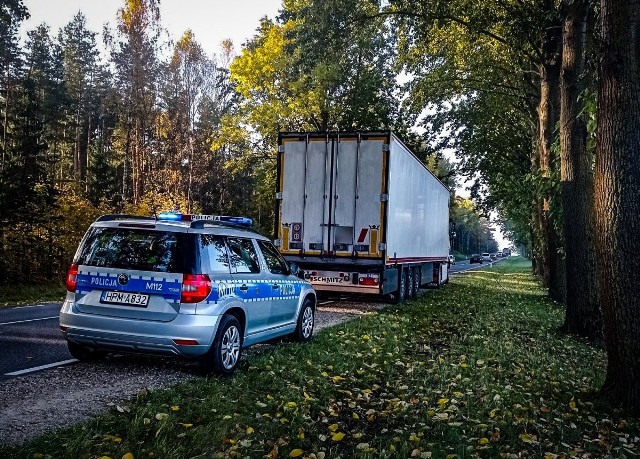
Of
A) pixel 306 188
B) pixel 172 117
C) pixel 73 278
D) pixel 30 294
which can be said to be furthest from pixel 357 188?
pixel 172 117

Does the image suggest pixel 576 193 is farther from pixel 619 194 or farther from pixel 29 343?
pixel 29 343

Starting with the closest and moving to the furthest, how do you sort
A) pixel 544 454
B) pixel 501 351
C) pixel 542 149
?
pixel 544 454
pixel 501 351
pixel 542 149

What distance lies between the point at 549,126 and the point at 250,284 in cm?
1421

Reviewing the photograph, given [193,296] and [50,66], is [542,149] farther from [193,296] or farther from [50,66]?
[50,66]

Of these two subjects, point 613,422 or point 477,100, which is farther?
point 477,100

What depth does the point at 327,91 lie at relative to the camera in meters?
28.6

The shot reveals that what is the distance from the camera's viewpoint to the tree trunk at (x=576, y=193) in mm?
11039

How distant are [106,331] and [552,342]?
747 cm

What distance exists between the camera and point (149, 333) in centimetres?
640

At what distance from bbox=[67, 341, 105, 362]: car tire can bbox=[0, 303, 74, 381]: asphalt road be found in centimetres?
19

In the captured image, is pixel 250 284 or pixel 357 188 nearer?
pixel 250 284

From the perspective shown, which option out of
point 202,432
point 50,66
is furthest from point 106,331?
point 50,66

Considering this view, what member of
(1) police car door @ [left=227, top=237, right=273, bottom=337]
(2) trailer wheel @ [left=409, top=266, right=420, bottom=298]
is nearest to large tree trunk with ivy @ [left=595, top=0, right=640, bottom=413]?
(1) police car door @ [left=227, top=237, right=273, bottom=337]

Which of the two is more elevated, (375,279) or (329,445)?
(375,279)
